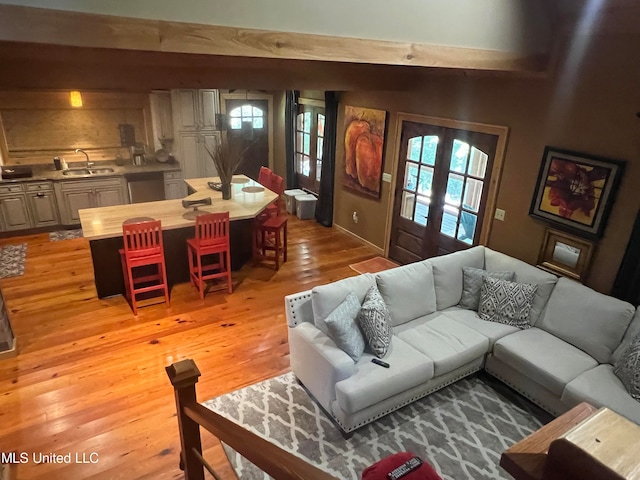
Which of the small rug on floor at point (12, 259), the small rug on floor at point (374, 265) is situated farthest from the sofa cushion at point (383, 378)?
the small rug on floor at point (12, 259)

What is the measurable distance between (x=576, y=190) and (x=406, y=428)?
8.31ft

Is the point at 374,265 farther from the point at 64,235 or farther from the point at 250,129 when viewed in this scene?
the point at 64,235

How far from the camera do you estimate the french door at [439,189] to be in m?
4.59

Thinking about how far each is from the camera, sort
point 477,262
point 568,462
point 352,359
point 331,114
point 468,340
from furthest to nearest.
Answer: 1. point 331,114
2. point 477,262
3. point 468,340
4. point 352,359
5. point 568,462

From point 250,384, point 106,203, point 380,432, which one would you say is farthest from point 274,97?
point 380,432

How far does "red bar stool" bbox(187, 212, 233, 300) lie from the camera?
14.5 ft

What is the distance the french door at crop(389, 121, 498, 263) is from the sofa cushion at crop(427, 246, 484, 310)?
91cm

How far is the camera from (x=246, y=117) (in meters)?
8.03

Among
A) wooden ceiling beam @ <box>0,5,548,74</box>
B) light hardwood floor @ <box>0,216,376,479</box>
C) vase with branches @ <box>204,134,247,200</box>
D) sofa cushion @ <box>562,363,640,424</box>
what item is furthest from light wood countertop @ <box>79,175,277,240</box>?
sofa cushion @ <box>562,363,640,424</box>

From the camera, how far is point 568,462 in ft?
1.33

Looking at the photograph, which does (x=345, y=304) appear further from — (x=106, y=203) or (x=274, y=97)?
(x=274, y=97)

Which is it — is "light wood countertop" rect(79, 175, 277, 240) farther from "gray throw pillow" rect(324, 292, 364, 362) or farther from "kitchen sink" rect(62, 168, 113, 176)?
"gray throw pillow" rect(324, 292, 364, 362)

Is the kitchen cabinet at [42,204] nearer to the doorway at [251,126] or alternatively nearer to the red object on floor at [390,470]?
the doorway at [251,126]

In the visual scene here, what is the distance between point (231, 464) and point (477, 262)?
2828mm
